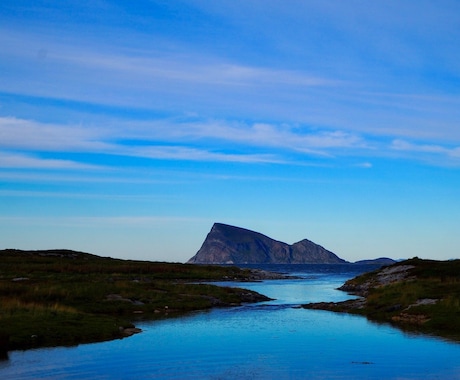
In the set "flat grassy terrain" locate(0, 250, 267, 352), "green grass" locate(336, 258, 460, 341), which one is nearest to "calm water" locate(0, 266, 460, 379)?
"flat grassy terrain" locate(0, 250, 267, 352)

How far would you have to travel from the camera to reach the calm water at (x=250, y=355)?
31.4 metres

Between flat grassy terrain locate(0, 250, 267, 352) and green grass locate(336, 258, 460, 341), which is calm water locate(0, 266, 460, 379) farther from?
green grass locate(336, 258, 460, 341)

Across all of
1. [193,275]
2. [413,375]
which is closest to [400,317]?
[413,375]

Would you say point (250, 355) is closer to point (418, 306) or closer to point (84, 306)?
point (418, 306)

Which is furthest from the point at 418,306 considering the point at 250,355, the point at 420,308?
the point at 250,355

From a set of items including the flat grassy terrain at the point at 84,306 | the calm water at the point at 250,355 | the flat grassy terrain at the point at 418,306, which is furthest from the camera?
the flat grassy terrain at the point at 418,306

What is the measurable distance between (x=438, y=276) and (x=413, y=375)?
56520 millimetres

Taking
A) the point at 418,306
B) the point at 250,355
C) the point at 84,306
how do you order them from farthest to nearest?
the point at 84,306 → the point at 418,306 → the point at 250,355

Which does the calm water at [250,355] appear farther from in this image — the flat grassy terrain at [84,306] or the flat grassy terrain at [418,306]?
the flat grassy terrain at [418,306]

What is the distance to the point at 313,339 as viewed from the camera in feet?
147

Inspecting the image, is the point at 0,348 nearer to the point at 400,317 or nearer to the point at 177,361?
the point at 177,361

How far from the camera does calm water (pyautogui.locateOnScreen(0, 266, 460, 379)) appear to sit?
1238 inches

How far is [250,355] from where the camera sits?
3753 centimetres

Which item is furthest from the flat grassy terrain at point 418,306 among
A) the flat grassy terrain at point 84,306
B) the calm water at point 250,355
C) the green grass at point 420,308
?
the flat grassy terrain at point 84,306
